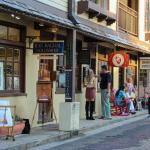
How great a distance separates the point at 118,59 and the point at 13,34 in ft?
26.4

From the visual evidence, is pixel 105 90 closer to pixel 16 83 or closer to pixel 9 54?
pixel 16 83

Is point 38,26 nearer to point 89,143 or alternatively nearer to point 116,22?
point 89,143

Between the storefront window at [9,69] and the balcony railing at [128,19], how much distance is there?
1102cm

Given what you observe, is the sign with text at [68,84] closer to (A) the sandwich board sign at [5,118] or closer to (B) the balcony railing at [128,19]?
(A) the sandwich board sign at [5,118]

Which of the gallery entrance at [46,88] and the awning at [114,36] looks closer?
the gallery entrance at [46,88]

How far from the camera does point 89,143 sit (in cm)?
1391

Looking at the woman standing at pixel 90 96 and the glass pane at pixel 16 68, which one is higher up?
the glass pane at pixel 16 68

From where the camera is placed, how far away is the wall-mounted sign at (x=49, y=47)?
15.4 m

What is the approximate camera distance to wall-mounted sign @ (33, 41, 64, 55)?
15.4 meters

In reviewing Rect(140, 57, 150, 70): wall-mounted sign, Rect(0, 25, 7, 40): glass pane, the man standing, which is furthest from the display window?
Rect(140, 57, 150, 70): wall-mounted sign

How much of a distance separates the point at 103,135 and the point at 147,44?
631 inches

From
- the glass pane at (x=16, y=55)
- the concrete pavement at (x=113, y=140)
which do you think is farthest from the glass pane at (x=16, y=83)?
the concrete pavement at (x=113, y=140)

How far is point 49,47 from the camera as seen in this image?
51.4 ft

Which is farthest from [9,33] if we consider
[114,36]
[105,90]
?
[114,36]
